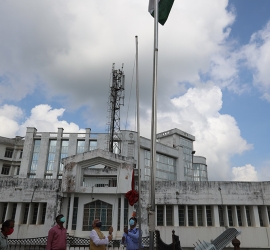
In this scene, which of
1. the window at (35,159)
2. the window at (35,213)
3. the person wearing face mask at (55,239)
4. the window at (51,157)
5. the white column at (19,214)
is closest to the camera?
the person wearing face mask at (55,239)

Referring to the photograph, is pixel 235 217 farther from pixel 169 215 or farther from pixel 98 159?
pixel 98 159

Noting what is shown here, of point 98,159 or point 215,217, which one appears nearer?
point 215,217

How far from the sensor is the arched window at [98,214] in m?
16.5

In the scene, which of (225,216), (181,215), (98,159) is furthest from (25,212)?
(225,216)

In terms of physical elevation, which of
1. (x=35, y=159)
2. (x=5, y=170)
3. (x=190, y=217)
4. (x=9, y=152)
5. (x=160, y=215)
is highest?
(x=9, y=152)


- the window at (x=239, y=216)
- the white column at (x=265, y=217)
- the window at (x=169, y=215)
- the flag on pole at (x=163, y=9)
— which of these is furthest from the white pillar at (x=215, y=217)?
the flag on pole at (x=163, y=9)

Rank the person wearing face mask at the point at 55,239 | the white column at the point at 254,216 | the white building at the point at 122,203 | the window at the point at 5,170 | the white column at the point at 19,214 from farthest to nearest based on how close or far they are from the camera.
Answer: the window at the point at 5,170
the white column at the point at 254,216
the white column at the point at 19,214
the white building at the point at 122,203
the person wearing face mask at the point at 55,239

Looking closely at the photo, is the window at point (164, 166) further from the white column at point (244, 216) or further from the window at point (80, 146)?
the white column at point (244, 216)

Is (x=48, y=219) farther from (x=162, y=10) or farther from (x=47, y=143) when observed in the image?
(x=47, y=143)

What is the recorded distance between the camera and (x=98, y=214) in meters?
16.7

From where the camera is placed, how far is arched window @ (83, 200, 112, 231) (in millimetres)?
16484

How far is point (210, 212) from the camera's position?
17.2m

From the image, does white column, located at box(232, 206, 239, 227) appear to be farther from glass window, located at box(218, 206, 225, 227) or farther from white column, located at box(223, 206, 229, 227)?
glass window, located at box(218, 206, 225, 227)

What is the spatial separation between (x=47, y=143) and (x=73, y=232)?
115 ft
